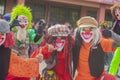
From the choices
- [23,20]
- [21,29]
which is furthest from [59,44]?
[23,20]

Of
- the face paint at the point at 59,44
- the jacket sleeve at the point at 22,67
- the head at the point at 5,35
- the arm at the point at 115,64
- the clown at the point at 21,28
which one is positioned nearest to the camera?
the head at the point at 5,35

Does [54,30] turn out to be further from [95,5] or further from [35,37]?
[95,5]

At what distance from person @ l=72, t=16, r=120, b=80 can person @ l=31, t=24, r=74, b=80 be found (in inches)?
3.2

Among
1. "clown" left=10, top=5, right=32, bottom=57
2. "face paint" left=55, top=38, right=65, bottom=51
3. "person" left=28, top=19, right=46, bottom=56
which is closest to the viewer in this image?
"face paint" left=55, top=38, right=65, bottom=51

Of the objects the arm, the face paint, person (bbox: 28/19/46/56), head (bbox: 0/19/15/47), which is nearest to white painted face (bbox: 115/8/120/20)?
the arm

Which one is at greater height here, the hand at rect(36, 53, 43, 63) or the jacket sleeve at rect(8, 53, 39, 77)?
the hand at rect(36, 53, 43, 63)

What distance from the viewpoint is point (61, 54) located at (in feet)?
15.9

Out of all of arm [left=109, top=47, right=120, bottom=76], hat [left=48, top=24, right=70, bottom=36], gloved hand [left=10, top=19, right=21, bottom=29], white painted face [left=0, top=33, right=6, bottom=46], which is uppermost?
gloved hand [left=10, top=19, right=21, bottom=29]

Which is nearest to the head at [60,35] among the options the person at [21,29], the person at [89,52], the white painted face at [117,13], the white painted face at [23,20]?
the person at [89,52]

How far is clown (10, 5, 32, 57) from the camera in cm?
605

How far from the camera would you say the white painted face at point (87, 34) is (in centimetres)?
480

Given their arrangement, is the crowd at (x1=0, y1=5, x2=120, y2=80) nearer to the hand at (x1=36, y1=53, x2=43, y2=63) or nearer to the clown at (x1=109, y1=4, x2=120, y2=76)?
the hand at (x1=36, y1=53, x2=43, y2=63)

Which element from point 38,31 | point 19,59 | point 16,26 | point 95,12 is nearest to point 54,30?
point 19,59

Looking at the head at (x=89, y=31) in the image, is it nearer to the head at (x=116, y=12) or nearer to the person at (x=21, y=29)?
the person at (x=21, y=29)
